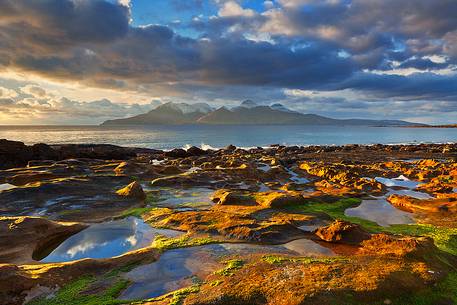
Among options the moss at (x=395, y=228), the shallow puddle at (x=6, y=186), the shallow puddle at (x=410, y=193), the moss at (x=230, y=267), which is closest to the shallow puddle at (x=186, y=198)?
the moss at (x=395, y=228)

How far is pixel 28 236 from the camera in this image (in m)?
15.2

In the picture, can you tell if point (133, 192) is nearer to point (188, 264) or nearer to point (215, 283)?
point (188, 264)

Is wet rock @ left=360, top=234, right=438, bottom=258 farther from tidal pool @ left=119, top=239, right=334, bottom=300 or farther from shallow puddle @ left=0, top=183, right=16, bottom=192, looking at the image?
shallow puddle @ left=0, top=183, right=16, bottom=192

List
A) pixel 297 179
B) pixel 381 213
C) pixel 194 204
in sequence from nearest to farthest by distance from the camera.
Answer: pixel 381 213, pixel 194 204, pixel 297 179

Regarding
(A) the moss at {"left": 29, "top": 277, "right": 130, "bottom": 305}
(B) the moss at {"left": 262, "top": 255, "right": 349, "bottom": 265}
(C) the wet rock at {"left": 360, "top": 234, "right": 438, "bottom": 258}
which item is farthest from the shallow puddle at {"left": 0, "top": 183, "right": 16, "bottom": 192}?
(C) the wet rock at {"left": 360, "top": 234, "right": 438, "bottom": 258}

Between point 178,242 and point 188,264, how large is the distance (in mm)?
2390

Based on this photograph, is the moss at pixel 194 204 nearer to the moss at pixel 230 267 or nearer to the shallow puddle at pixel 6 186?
the moss at pixel 230 267

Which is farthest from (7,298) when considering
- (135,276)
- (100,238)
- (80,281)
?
A: (100,238)

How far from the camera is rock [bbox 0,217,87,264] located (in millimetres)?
13727

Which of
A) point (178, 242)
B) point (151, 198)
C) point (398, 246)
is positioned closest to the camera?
point (398, 246)

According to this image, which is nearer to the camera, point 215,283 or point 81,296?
point 81,296

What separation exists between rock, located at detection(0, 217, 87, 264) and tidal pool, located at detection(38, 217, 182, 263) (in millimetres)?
579

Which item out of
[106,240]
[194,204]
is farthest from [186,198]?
[106,240]

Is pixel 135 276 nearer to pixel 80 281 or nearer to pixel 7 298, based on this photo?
pixel 80 281
